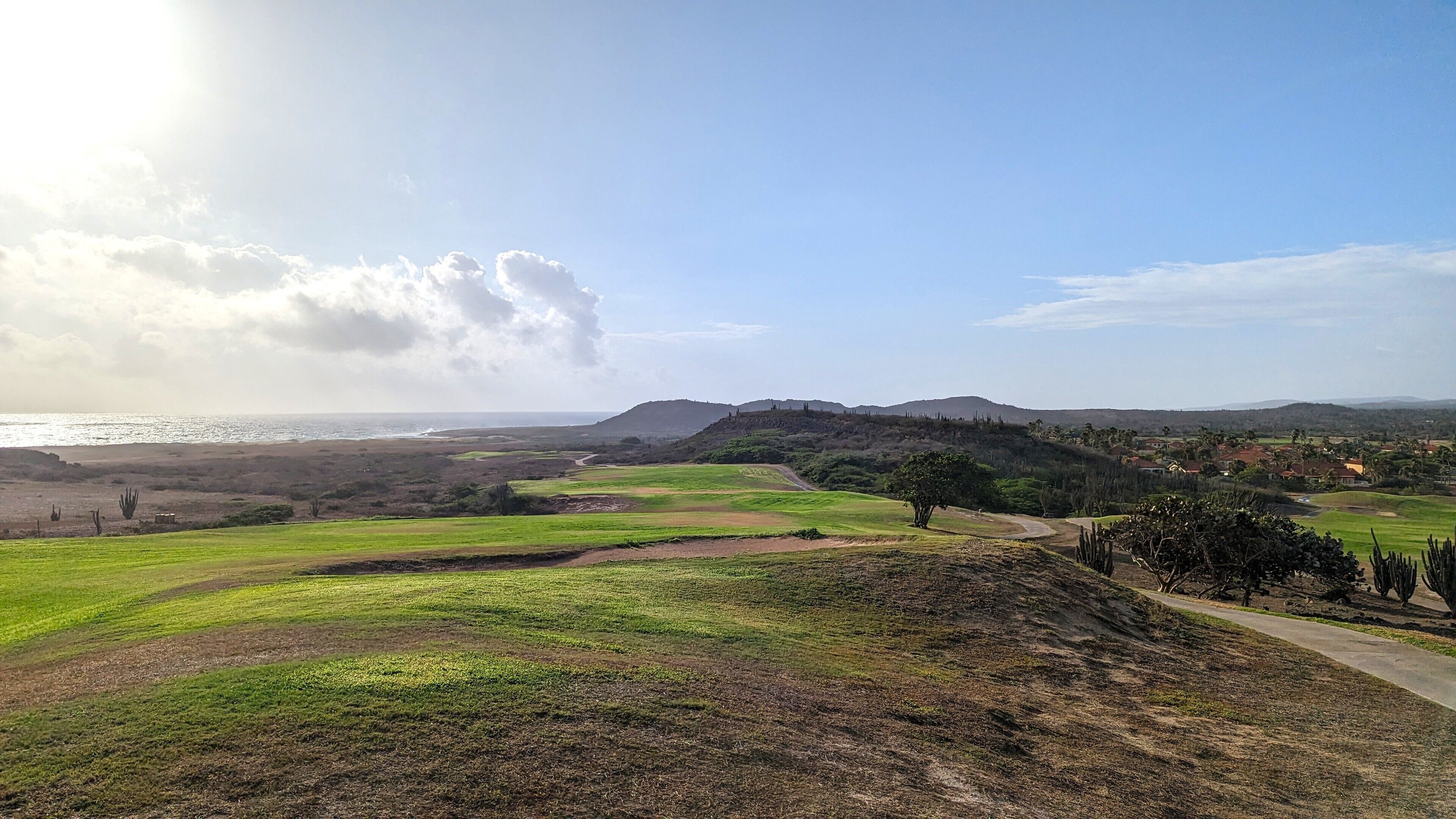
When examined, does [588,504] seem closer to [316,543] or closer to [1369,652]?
[316,543]

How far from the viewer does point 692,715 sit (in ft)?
29.6

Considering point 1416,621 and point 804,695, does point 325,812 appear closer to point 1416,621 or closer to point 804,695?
point 804,695

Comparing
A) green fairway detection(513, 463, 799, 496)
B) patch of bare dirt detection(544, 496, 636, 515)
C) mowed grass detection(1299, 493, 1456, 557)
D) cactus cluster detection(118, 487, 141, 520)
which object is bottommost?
mowed grass detection(1299, 493, 1456, 557)

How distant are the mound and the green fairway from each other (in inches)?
1717

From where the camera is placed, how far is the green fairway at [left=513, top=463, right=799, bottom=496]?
61.5 m

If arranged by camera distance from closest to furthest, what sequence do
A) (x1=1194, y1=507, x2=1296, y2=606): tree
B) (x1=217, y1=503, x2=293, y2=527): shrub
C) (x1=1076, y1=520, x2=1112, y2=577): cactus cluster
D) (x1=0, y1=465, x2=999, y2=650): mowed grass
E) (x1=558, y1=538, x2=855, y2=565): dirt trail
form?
(x1=0, y1=465, x2=999, y2=650): mowed grass, (x1=558, y1=538, x2=855, y2=565): dirt trail, (x1=1194, y1=507, x2=1296, y2=606): tree, (x1=1076, y1=520, x2=1112, y2=577): cactus cluster, (x1=217, y1=503, x2=293, y2=527): shrub

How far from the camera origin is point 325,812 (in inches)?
237

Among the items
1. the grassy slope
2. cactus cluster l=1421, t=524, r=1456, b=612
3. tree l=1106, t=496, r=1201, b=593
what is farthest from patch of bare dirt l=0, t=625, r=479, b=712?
cactus cluster l=1421, t=524, r=1456, b=612

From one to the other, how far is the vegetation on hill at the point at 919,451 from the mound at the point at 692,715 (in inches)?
1432

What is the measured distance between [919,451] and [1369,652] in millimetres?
72293

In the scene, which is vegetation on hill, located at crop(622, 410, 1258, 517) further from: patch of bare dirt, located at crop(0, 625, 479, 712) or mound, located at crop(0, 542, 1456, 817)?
patch of bare dirt, located at crop(0, 625, 479, 712)

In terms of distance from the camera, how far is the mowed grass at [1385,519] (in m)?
43.2

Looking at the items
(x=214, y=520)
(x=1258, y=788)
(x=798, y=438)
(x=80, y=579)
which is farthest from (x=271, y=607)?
(x=798, y=438)

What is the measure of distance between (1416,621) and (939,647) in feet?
80.1
